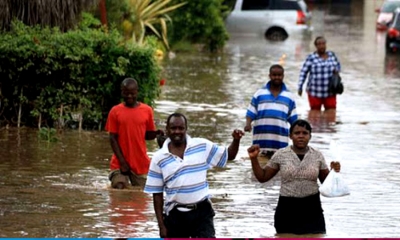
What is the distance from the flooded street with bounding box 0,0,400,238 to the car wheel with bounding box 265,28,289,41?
40.1ft

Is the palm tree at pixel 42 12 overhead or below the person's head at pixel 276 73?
overhead

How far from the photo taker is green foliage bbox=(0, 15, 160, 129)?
17938 millimetres

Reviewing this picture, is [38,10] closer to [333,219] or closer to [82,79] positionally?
[82,79]

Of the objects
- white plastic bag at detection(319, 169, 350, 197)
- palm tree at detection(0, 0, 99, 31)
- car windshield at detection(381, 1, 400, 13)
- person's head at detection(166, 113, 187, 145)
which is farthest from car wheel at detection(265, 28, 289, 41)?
person's head at detection(166, 113, 187, 145)

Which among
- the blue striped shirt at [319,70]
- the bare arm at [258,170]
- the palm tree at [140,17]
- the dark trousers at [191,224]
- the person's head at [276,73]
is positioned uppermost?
the palm tree at [140,17]

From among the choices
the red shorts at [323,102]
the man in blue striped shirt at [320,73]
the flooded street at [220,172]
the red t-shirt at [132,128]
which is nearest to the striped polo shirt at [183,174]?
the flooded street at [220,172]

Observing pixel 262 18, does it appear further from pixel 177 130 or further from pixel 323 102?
pixel 177 130

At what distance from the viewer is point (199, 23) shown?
1390 inches

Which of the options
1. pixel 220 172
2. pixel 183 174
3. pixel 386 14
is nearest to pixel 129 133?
pixel 220 172

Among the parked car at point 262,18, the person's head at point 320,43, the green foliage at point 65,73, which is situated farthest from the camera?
the parked car at point 262,18

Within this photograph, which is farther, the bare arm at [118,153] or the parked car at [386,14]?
the parked car at [386,14]

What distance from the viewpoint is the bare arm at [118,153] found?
506 inches

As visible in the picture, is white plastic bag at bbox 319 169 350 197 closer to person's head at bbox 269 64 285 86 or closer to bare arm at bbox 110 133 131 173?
bare arm at bbox 110 133 131 173

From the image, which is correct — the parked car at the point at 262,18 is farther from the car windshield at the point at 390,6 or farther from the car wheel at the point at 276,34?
the car windshield at the point at 390,6
